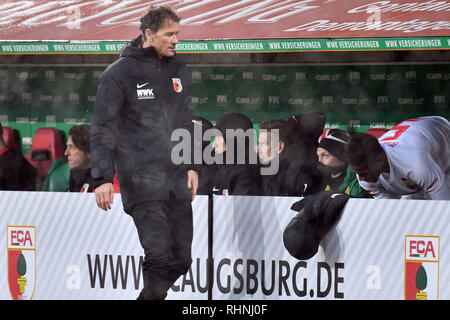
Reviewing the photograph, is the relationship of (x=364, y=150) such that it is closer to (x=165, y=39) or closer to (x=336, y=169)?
(x=336, y=169)

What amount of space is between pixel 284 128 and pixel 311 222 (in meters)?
1.33

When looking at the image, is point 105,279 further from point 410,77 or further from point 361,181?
point 410,77

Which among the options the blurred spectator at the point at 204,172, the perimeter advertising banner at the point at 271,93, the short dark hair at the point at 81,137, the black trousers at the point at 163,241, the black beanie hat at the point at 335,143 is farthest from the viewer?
the perimeter advertising banner at the point at 271,93

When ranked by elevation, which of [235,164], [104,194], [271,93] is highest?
[271,93]

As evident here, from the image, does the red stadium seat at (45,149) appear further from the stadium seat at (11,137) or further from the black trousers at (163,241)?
the black trousers at (163,241)

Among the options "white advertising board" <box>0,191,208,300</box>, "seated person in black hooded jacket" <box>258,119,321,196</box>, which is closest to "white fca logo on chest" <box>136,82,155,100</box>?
"white advertising board" <box>0,191,208,300</box>

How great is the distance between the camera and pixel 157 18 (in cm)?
561

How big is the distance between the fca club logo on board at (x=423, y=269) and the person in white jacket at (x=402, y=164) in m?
0.61

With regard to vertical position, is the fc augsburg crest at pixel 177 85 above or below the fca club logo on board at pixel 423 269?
above

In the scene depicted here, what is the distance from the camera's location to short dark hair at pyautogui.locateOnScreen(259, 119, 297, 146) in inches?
248

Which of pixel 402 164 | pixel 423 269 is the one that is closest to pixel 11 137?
pixel 402 164

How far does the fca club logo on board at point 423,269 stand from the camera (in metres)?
5.11

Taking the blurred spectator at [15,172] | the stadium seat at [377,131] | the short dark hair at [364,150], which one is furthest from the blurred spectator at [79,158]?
the stadium seat at [377,131]

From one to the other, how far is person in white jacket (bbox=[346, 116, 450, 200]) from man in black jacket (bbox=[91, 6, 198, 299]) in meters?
1.23
